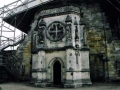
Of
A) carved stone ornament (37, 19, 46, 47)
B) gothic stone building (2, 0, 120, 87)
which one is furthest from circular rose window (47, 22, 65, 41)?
carved stone ornament (37, 19, 46, 47)

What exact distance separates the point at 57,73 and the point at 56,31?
4287 mm

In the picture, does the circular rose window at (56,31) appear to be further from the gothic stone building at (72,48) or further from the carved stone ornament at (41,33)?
the carved stone ornament at (41,33)

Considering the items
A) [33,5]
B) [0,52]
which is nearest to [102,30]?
[33,5]

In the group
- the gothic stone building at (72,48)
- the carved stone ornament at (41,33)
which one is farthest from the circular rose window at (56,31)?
the carved stone ornament at (41,33)

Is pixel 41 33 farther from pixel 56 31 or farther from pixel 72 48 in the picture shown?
pixel 72 48

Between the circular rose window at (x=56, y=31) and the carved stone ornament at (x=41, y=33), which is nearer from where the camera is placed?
the circular rose window at (x=56, y=31)

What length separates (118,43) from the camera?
17.8 metres

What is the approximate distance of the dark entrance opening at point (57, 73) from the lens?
53.3 feet

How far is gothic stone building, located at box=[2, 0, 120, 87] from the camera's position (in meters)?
15.4

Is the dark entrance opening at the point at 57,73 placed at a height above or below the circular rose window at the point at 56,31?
below

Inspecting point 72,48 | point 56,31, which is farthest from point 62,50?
point 56,31

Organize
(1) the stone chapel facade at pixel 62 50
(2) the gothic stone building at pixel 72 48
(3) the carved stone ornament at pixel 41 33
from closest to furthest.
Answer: (1) the stone chapel facade at pixel 62 50 < (2) the gothic stone building at pixel 72 48 < (3) the carved stone ornament at pixel 41 33

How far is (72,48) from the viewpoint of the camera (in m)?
15.1

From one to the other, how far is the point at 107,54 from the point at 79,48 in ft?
12.1
